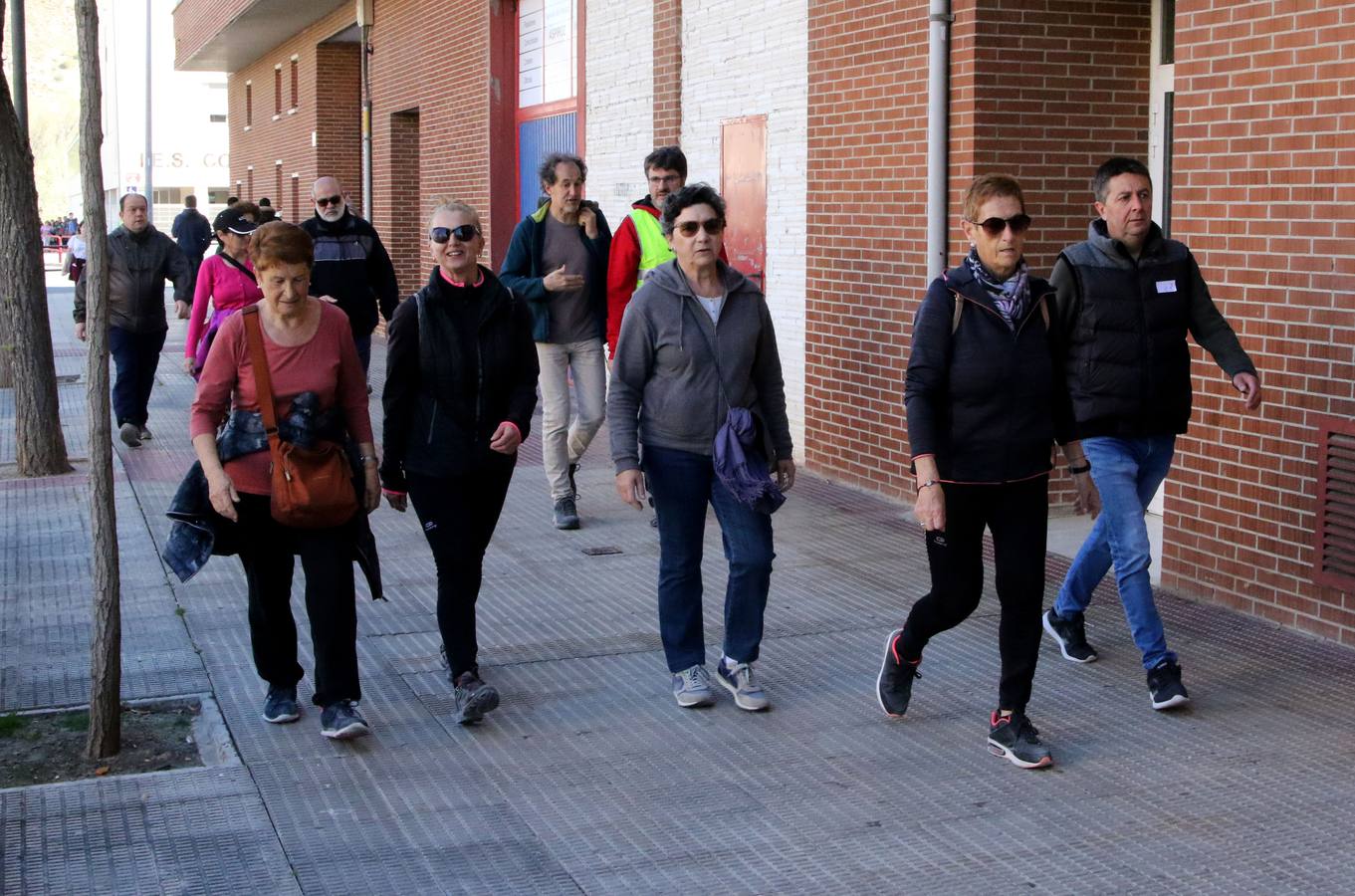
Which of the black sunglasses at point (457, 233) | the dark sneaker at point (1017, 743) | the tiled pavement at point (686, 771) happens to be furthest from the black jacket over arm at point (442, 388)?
the dark sneaker at point (1017, 743)

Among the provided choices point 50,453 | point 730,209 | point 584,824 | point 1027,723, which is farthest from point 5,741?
point 730,209

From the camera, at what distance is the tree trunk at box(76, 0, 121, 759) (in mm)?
5535

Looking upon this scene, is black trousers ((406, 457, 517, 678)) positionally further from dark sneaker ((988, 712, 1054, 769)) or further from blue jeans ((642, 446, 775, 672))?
dark sneaker ((988, 712, 1054, 769))

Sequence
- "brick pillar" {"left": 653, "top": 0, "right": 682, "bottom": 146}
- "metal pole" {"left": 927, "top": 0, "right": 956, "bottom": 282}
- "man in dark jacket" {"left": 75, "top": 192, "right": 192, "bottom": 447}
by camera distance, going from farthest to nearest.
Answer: "brick pillar" {"left": 653, "top": 0, "right": 682, "bottom": 146} → "man in dark jacket" {"left": 75, "top": 192, "right": 192, "bottom": 447} → "metal pole" {"left": 927, "top": 0, "right": 956, "bottom": 282}

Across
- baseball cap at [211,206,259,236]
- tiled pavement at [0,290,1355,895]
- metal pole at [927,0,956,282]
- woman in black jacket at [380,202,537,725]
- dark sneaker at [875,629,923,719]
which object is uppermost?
metal pole at [927,0,956,282]

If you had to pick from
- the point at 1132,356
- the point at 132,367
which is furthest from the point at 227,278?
the point at 1132,356

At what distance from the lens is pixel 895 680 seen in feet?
19.1

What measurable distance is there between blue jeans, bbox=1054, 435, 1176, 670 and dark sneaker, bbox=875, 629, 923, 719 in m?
0.77

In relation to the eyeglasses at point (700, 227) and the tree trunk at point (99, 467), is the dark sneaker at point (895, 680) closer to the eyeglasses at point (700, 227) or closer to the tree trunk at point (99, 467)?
the eyeglasses at point (700, 227)

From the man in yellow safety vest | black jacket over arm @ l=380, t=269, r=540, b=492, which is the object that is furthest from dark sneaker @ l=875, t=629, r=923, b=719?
the man in yellow safety vest

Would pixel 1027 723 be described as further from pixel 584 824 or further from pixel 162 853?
pixel 162 853

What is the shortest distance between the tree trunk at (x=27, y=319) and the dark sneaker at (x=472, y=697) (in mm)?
6440

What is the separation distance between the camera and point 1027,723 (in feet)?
17.9

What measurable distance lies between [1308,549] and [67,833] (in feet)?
15.7
